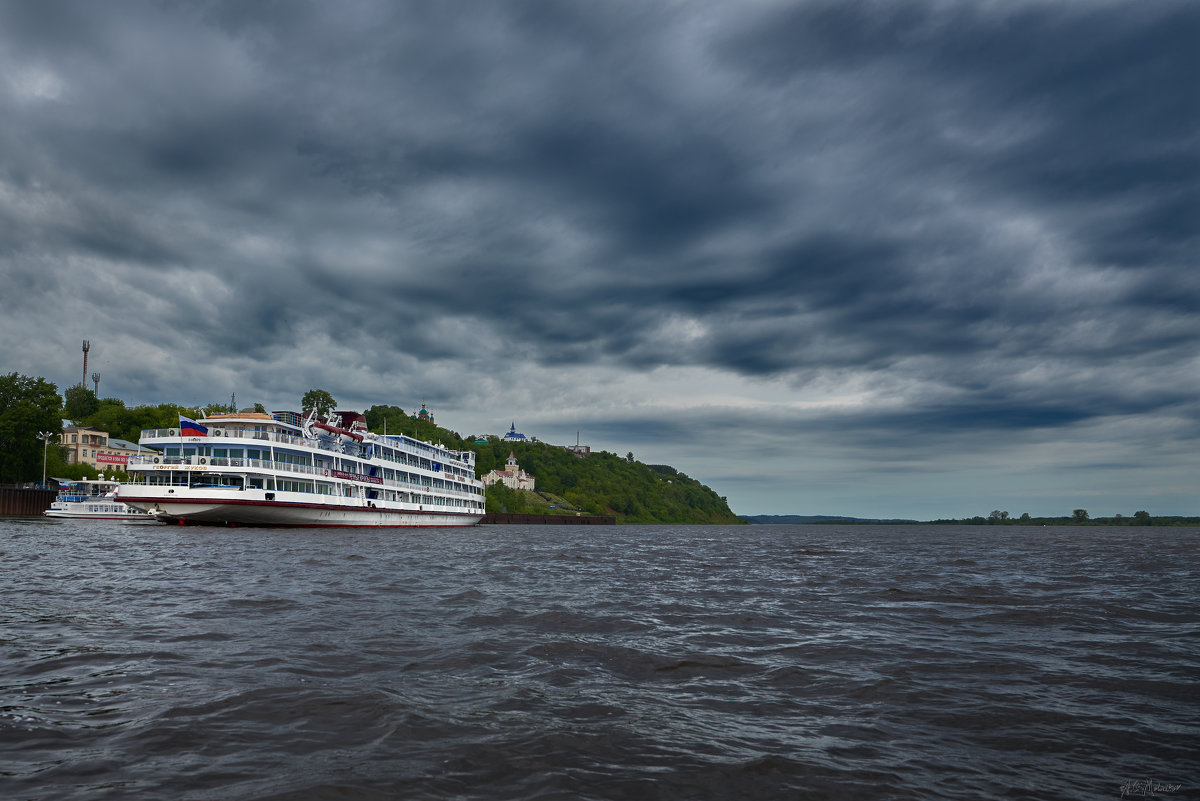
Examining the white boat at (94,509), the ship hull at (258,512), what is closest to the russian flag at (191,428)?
the ship hull at (258,512)

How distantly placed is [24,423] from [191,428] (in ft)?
193

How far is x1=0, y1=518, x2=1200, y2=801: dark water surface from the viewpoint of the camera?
5.96m

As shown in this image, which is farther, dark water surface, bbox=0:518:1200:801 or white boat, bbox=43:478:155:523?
white boat, bbox=43:478:155:523

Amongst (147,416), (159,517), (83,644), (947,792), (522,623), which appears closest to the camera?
(947,792)

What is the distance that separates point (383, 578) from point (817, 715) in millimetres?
17199

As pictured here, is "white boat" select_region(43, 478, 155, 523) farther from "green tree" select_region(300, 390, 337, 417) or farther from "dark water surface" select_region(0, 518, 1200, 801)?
"green tree" select_region(300, 390, 337, 417)

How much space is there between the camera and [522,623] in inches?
551

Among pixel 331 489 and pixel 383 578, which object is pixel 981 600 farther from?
pixel 331 489

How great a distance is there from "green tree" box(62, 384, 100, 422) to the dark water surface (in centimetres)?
17290

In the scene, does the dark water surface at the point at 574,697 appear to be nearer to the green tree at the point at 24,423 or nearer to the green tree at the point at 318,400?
the green tree at the point at 24,423

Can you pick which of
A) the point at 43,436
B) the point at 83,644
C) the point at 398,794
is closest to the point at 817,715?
the point at 398,794

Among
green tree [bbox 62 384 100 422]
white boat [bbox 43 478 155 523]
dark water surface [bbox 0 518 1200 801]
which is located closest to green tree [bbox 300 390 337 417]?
green tree [bbox 62 384 100 422]

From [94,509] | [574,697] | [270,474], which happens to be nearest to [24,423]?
[94,509]

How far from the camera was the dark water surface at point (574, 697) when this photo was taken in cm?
596
